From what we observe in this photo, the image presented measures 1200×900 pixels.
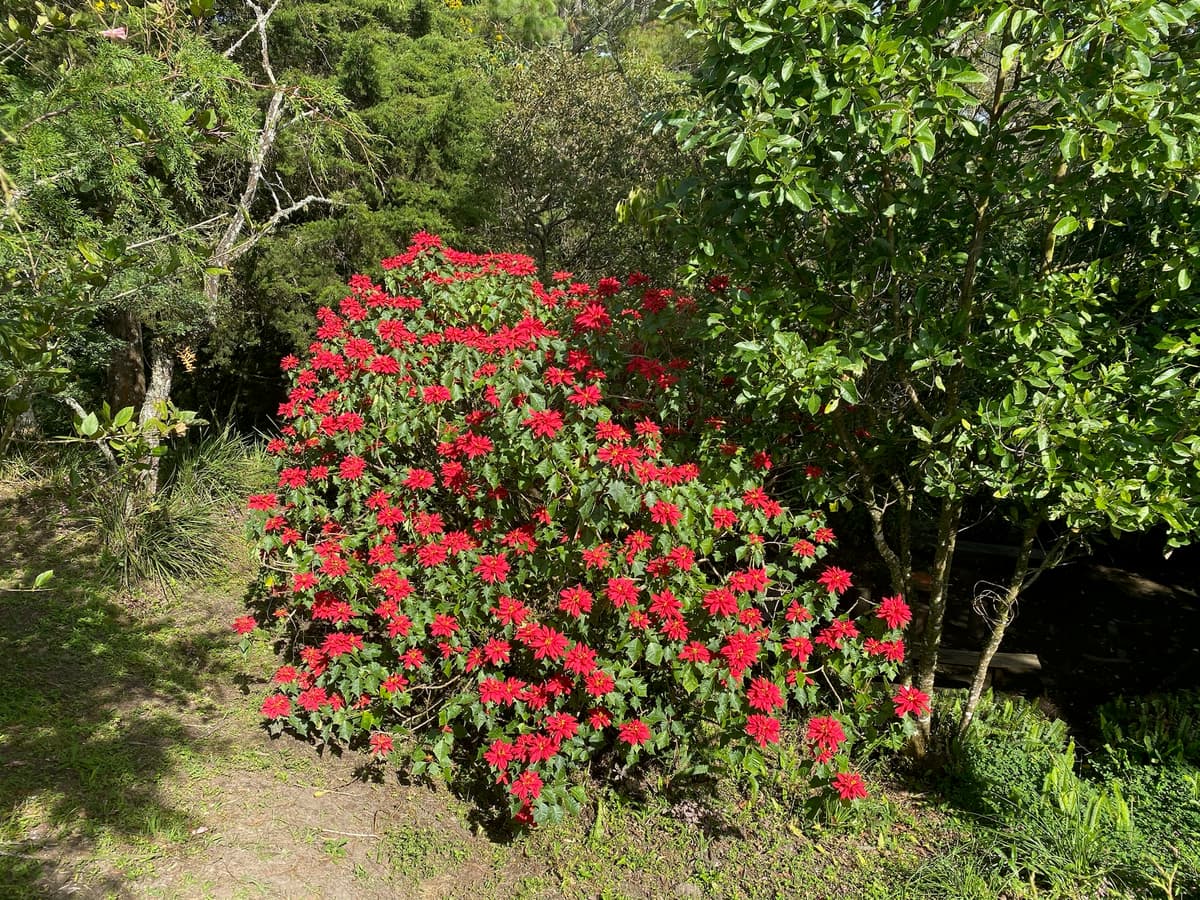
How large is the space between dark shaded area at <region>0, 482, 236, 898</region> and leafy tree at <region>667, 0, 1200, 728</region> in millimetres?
2692

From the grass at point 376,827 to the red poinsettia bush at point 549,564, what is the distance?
0.24m

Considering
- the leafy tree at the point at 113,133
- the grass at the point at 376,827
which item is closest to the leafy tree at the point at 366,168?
the leafy tree at the point at 113,133

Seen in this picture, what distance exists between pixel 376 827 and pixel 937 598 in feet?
8.17

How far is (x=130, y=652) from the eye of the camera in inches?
147

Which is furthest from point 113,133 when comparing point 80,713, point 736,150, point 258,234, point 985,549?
point 985,549

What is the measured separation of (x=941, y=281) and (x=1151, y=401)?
0.93m

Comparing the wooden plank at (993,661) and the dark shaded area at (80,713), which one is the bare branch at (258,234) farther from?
the wooden plank at (993,661)

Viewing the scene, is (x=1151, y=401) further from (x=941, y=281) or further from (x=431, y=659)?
(x=431, y=659)

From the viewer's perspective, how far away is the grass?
261 centimetres

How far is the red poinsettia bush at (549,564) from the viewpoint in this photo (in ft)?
9.05

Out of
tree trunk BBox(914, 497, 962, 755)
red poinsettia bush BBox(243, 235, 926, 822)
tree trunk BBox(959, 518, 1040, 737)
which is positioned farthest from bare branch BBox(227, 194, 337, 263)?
tree trunk BBox(959, 518, 1040, 737)

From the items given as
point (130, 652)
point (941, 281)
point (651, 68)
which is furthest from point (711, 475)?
point (651, 68)

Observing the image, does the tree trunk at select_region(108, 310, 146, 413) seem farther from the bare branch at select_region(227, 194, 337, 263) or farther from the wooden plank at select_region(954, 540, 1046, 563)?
the wooden plank at select_region(954, 540, 1046, 563)

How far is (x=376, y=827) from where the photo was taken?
115 inches
